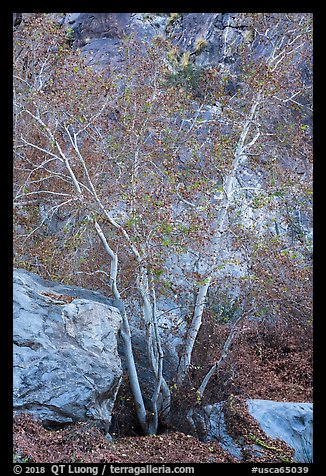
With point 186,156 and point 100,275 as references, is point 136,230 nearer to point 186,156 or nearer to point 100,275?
point 100,275

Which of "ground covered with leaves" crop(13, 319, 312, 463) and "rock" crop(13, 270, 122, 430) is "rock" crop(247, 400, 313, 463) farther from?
"rock" crop(13, 270, 122, 430)

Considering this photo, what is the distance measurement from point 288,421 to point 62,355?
3395 mm

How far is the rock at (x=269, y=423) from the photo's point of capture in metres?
6.03

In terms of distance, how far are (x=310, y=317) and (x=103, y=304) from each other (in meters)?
3.56

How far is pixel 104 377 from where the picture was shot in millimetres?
5508

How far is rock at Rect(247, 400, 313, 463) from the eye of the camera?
19.7ft

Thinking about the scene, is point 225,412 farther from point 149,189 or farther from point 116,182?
point 116,182

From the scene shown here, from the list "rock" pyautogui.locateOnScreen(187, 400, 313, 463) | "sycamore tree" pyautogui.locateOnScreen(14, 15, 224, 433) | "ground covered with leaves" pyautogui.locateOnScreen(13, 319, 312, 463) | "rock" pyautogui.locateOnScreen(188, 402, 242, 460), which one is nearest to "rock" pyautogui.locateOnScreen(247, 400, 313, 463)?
"rock" pyautogui.locateOnScreen(187, 400, 313, 463)

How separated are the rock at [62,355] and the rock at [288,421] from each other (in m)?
2.27

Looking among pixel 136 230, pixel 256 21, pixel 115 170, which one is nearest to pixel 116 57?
pixel 256 21

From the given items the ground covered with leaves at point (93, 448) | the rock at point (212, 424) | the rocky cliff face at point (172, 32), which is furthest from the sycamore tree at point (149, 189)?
the rocky cliff face at point (172, 32)

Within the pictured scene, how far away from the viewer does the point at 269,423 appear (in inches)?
247

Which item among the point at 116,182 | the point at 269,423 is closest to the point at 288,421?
the point at 269,423
